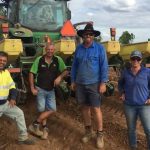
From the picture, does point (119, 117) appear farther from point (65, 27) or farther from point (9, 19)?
point (9, 19)

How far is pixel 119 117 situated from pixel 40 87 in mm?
2391

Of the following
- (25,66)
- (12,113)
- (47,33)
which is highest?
(47,33)

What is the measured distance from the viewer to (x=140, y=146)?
6.71 m

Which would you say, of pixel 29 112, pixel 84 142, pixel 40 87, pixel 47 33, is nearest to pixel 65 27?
pixel 47 33

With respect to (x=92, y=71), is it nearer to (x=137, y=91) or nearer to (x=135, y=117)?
(x=137, y=91)

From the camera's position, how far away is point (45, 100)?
6.88 m

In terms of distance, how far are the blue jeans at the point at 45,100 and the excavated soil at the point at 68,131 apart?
541 millimetres

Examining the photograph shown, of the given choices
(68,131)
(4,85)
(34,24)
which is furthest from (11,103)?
(34,24)

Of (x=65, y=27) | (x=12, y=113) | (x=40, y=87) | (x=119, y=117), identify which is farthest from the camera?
(x=65, y=27)

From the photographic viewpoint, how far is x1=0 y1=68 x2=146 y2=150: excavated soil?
660cm

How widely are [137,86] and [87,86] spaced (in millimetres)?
963

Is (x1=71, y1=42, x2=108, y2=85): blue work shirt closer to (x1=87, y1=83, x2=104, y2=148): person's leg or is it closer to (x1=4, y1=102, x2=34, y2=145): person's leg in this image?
(x1=87, y1=83, x2=104, y2=148): person's leg

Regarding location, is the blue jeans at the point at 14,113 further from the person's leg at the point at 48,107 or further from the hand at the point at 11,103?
the person's leg at the point at 48,107

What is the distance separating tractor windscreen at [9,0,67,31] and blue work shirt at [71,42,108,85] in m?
3.63
